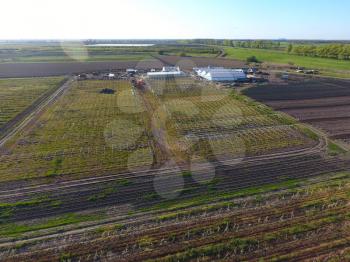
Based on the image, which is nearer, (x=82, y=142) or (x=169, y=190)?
(x=169, y=190)

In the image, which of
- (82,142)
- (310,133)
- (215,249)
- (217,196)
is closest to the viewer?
(215,249)

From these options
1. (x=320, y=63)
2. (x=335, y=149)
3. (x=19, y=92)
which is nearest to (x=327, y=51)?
→ (x=320, y=63)

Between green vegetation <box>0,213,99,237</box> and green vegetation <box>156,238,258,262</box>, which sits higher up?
green vegetation <box>156,238,258,262</box>

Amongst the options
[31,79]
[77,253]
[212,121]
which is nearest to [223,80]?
[212,121]

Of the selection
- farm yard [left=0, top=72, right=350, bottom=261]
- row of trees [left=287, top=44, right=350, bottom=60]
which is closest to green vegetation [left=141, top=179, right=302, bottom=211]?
farm yard [left=0, top=72, right=350, bottom=261]

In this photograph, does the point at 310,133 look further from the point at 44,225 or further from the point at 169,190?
the point at 44,225

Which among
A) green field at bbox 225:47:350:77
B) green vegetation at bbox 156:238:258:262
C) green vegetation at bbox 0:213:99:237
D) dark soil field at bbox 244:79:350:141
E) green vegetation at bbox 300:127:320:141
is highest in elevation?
green field at bbox 225:47:350:77

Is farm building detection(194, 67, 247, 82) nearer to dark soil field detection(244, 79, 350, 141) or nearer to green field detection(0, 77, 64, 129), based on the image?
dark soil field detection(244, 79, 350, 141)
